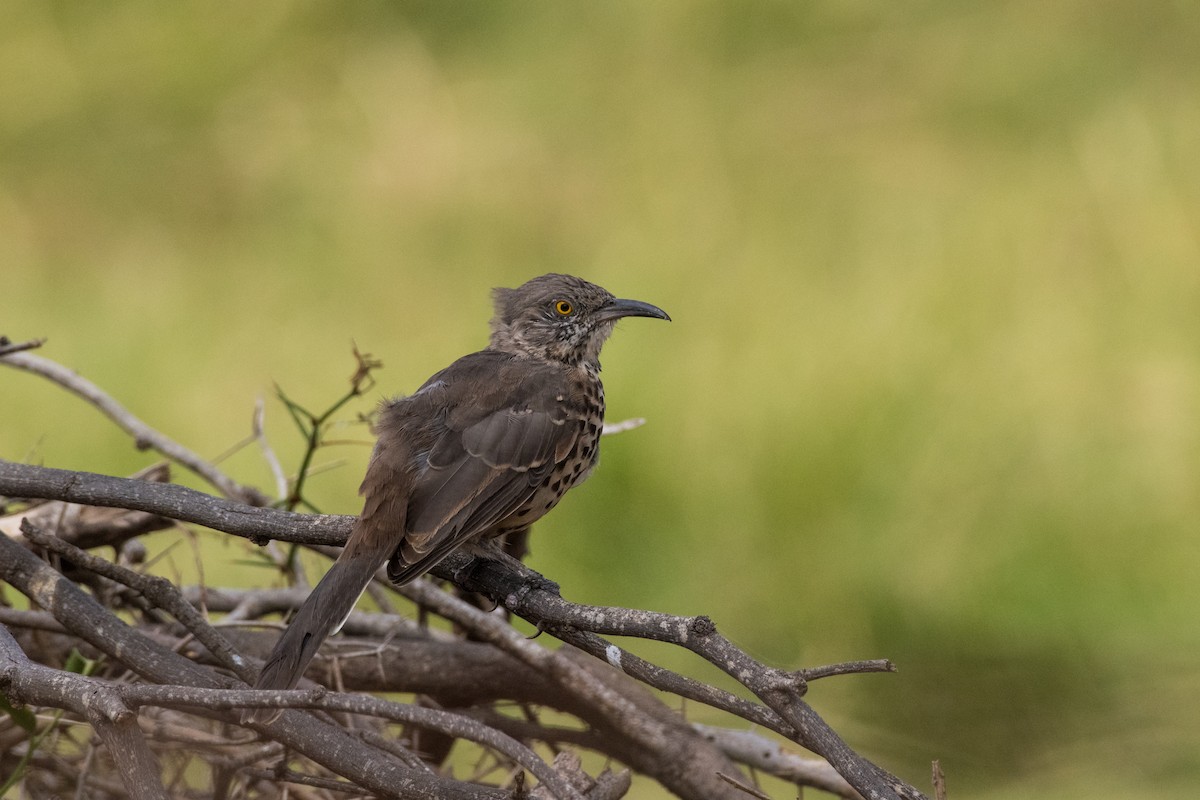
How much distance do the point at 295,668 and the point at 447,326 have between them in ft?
13.2

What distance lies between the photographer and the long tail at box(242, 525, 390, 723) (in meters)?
2.60

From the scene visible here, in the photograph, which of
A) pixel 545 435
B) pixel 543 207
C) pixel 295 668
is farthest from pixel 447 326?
pixel 295 668

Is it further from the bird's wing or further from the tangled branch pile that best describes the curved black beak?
the tangled branch pile

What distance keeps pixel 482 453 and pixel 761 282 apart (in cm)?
359

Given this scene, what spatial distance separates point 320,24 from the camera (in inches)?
312

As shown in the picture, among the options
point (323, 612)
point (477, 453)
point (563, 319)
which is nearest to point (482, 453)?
point (477, 453)

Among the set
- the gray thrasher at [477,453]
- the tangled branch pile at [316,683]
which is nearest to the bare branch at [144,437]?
the tangled branch pile at [316,683]

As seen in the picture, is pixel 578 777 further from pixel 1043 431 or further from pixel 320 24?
pixel 320 24

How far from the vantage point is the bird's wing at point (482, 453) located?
9.53 feet

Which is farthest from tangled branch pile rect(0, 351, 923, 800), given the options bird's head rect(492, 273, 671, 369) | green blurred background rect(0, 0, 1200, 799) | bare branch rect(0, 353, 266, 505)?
green blurred background rect(0, 0, 1200, 799)

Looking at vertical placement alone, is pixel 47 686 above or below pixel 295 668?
below

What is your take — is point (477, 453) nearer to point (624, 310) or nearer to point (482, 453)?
point (482, 453)

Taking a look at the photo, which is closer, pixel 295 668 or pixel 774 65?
pixel 295 668

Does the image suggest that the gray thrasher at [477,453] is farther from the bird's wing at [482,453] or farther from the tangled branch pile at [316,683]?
the tangled branch pile at [316,683]
